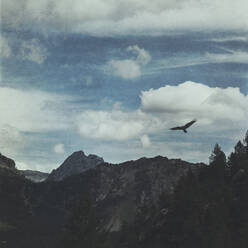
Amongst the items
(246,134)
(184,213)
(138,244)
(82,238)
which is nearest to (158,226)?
(138,244)

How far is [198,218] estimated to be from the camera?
7488cm

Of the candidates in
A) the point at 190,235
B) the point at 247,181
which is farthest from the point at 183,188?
the point at 247,181

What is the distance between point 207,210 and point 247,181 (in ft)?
66.7

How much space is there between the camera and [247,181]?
305ft

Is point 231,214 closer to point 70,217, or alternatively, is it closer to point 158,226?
point 158,226

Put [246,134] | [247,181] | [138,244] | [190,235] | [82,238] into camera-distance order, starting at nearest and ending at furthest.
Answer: [82,238] < [190,235] < [247,181] < [138,244] < [246,134]

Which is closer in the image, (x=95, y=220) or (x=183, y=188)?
(x=95, y=220)

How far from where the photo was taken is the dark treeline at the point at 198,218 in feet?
193

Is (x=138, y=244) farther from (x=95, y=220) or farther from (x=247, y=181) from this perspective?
(x=95, y=220)

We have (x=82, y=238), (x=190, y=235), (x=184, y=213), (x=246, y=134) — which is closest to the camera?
(x=82, y=238)

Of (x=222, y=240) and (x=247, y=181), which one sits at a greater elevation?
(x=247, y=181)

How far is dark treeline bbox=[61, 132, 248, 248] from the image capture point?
58875mm

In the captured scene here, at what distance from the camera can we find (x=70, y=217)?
58.9 meters

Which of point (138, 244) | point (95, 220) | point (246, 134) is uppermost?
point (246, 134)
